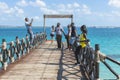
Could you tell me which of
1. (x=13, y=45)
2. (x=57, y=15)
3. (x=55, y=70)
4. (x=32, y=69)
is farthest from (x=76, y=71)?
(x=57, y=15)

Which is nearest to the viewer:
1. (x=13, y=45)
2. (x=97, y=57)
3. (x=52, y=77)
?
(x=97, y=57)

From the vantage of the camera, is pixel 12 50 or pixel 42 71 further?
pixel 12 50

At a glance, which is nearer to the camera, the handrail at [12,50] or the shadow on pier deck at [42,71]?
the shadow on pier deck at [42,71]

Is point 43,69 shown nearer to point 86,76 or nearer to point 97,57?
point 86,76

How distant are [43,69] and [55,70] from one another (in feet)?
1.78

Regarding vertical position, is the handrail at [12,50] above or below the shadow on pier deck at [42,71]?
above

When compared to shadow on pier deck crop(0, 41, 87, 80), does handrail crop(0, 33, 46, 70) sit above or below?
above

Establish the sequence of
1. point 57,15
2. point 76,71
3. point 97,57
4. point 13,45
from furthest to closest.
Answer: point 57,15 → point 13,45 → point 76,71 → point 97,57

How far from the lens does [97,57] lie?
9797 mm

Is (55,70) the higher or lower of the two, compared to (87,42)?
lower

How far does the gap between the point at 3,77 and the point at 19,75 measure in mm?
599

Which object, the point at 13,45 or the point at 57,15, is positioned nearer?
the point at 13,45

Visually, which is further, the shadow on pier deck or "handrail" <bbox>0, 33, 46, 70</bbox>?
"handrail" <bbox>0, 33, 46, 70</bbox>

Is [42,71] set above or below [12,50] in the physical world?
below
